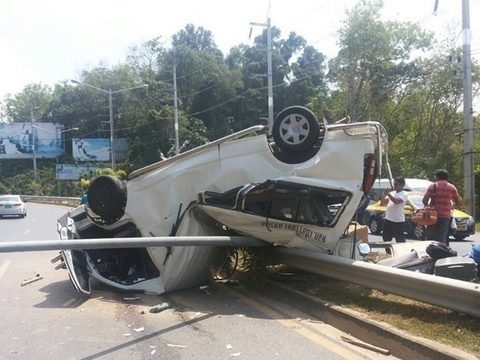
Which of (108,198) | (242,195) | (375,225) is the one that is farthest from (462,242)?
(108,198)

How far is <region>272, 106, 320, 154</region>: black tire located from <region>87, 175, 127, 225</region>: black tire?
2.37 metres

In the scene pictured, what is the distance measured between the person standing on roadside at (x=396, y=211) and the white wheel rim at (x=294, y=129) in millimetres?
3662

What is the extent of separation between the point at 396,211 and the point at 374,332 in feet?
17.6

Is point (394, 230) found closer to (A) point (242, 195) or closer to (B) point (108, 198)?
(A) point (242, 195)

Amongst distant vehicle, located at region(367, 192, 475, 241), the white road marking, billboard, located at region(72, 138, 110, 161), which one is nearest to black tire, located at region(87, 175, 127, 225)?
the white road marking

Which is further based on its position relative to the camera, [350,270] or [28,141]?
[28,141]

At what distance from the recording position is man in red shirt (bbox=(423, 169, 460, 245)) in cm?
968

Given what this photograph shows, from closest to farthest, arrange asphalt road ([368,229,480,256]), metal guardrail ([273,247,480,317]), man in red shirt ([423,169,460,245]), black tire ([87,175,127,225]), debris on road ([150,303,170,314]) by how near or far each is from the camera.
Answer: metal guardrail ([273,247,480,317])
debris on road ([150,303,170,314])
black tire ([87,175,127,225])
man in red shirt ([423,169,460,245])
asphalt road ([368,229,480,256])

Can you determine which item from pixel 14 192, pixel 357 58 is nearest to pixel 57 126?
pixel 14 192

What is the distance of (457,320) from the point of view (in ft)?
16.8

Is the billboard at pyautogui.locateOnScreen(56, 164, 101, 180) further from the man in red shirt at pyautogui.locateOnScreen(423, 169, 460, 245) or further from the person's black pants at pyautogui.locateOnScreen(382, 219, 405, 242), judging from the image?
the man in red shirt at pyautogui.locateOnScreen(423, 169, 460, 245)

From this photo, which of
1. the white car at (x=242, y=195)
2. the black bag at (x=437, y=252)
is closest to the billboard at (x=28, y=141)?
the white car at (x=242, y=195)

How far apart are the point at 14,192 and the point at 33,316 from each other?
2583 inches

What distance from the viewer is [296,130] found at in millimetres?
7070
